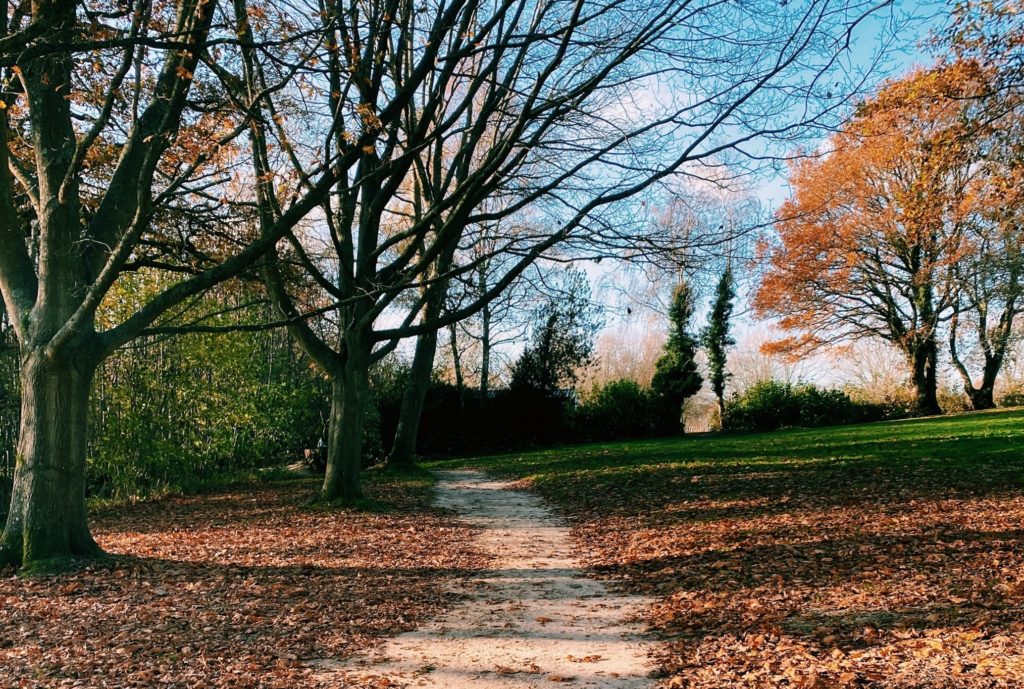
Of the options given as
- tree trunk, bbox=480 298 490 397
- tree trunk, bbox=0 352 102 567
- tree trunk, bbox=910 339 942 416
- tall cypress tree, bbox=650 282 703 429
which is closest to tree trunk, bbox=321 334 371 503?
tree trunk, bbox=0 352 102 567

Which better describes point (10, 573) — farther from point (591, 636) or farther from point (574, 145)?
point (574, 145)

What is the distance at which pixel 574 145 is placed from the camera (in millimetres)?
11742

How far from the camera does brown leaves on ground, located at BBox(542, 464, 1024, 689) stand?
4348 millimetres

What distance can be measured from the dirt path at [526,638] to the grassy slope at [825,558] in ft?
1.04

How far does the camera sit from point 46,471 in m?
7.52

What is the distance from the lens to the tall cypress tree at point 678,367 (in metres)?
25.7

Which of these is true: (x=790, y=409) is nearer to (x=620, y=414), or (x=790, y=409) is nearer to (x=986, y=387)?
(x=620, y=414)

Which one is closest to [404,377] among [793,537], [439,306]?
[439,306]

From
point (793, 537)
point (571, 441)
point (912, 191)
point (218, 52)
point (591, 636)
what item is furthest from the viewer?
point (571, 441)

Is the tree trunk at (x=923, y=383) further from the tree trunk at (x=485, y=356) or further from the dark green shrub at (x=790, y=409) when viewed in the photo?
the tree trunk at (x=485, y=356)

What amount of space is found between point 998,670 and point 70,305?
831 cm

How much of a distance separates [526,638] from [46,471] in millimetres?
5202

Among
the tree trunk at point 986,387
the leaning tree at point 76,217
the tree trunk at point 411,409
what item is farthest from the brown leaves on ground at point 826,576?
the tree trunk at point 986,387

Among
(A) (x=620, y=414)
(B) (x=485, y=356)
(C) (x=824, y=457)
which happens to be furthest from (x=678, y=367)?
(C) (x=824, y=457)
